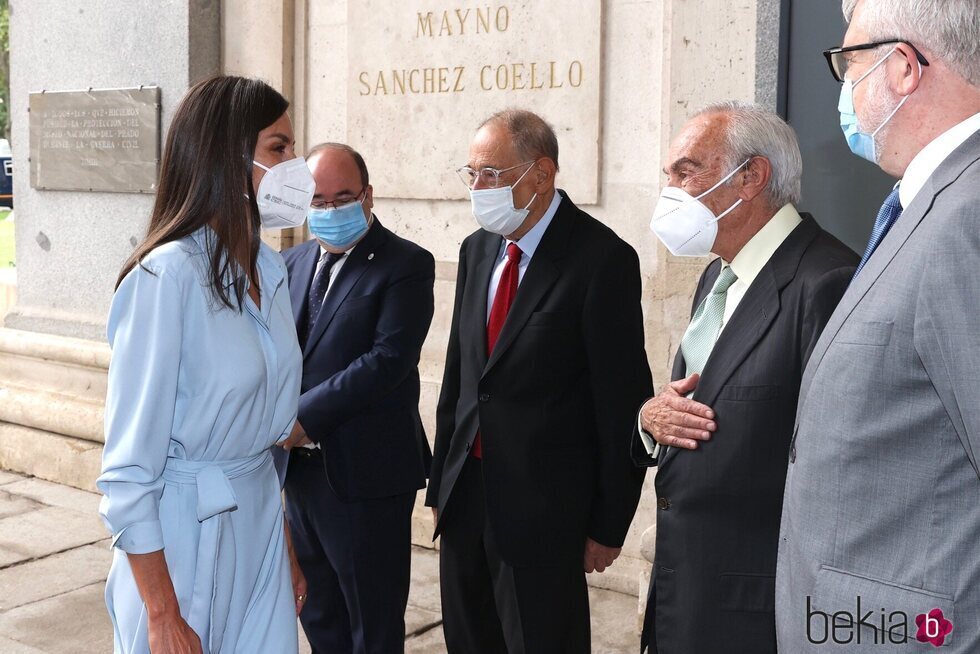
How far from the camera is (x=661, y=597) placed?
2.37 metres

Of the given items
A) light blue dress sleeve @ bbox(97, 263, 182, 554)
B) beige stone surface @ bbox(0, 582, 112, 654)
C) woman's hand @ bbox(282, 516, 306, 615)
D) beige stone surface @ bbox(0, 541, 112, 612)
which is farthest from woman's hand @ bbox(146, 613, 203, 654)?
beige stone surface @ bbox(0, 541, 112, 612)

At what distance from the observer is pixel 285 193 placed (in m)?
2.56

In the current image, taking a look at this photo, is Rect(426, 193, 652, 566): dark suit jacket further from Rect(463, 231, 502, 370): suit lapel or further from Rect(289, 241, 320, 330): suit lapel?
Rect(289, 241, 320, 330): suit lapel

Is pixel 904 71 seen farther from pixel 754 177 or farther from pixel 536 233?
pixel 536 233

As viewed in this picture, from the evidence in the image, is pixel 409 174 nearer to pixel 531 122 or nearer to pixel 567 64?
pixel 567 64

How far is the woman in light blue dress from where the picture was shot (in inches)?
74.5

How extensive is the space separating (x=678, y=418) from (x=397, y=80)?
3.55 m

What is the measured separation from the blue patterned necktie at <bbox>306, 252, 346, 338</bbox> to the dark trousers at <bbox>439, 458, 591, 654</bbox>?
744mm

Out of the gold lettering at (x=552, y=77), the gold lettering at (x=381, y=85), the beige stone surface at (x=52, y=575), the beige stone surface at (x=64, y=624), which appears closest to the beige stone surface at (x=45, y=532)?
the beige stone surface at (x=52, y=575)

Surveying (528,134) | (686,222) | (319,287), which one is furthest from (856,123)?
(319,287)

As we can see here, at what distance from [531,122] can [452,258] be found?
85.5 inches

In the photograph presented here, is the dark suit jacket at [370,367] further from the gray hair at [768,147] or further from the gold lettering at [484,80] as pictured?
the gold lettering at [484,80]

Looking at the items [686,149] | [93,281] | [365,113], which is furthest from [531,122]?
[93,281]

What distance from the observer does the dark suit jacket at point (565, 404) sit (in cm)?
288
